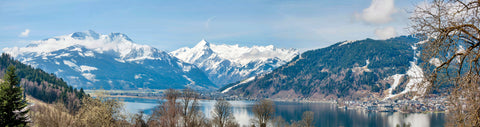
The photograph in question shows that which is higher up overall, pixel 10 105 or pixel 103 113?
pixel 10 105

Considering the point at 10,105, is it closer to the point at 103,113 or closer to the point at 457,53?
the point at 103,113

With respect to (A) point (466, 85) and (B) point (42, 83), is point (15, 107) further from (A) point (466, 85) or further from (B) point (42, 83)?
(B) point (42, 83)

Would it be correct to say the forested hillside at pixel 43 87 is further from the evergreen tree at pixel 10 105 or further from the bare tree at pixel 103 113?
the bare tree at pixel 103 113

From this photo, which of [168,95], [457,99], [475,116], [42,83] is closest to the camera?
[475,116]

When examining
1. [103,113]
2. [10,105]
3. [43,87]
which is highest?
[43,87]

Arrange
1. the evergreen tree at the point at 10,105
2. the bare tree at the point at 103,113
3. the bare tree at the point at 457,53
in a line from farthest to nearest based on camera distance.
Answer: the bare tree at the point at 103,113 → the evergreen tree at the point at 10,105 → the bare tree at the point at 457,53

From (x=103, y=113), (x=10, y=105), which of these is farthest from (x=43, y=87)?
(x=103, y=113)

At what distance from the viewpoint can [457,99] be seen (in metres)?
9.01

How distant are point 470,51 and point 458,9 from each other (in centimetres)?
102

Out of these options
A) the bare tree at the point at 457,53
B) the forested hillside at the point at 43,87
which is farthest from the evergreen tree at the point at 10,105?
the forested hillside at the point at 43,87

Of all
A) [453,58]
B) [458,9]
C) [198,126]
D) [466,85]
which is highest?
[458,9]

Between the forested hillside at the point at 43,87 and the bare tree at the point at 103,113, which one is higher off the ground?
the forested hillside at the point at 43,87

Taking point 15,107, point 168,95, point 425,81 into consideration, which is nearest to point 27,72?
point 168,95

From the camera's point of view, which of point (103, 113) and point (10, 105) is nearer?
point (10, 105)
